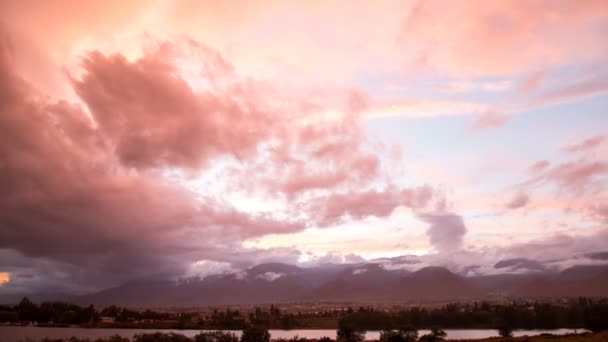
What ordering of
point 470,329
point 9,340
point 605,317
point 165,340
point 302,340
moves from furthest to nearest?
point 470,329
point 605,317
point 9,340
point 302,340
point 165,340

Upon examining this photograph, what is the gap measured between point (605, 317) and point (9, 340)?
161 metres

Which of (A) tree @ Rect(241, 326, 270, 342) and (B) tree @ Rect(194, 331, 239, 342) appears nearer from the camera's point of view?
(B) tree @ Rect(194, 331, 239, 342)

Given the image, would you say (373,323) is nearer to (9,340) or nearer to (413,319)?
(413,319)

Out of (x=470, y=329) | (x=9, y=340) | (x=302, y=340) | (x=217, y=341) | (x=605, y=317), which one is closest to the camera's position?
(x=217, y=341)

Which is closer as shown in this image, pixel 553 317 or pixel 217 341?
pixel 217 341

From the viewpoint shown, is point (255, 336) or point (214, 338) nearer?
point (214, 338)

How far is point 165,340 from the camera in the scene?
9331 centimetres

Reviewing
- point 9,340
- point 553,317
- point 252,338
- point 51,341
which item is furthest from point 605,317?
point 9,340

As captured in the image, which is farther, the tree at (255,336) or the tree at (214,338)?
the tree at (255,336)

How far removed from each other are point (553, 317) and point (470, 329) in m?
32.0

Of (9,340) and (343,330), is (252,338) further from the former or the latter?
(9,340)

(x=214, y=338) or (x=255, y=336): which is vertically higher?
(x=214, y=338)

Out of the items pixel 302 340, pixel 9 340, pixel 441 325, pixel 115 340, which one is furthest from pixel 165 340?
pixel 441 325

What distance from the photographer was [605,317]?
143 meters
